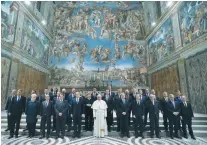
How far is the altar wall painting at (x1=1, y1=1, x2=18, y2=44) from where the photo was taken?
9305 millimetres

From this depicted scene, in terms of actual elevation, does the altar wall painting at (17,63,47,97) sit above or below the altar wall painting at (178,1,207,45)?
below

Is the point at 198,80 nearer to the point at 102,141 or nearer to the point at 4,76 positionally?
the point at 102,141

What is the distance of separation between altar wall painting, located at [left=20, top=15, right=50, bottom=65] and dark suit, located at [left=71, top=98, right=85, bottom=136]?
27.3ft

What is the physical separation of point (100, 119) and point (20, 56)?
878 centimetres

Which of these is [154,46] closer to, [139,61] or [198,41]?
[139,61]

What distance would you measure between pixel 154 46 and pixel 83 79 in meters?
8.65

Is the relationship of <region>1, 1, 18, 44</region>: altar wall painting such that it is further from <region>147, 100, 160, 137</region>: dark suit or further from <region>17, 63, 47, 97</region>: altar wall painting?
<region>147, 100, 160, 137</region>: dark suit

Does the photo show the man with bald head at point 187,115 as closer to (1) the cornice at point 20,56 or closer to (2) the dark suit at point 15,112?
(2) the dark suit at point 15,112

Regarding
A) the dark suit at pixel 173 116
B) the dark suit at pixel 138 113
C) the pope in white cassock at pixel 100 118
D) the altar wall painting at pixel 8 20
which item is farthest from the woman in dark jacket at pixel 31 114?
the altar wall painting at pixel 8 20

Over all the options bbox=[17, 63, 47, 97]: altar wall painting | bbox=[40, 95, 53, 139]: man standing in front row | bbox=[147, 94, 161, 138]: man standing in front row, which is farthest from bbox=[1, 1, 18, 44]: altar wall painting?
bbox=[147, 94, 161, 138]: man standing in front row

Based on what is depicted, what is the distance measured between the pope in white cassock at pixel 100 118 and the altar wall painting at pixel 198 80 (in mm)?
6096

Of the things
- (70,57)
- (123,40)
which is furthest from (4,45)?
(123,40)

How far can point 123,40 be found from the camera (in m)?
18.5

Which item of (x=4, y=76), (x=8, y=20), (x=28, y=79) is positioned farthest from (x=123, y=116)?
(x=28, y=79)
